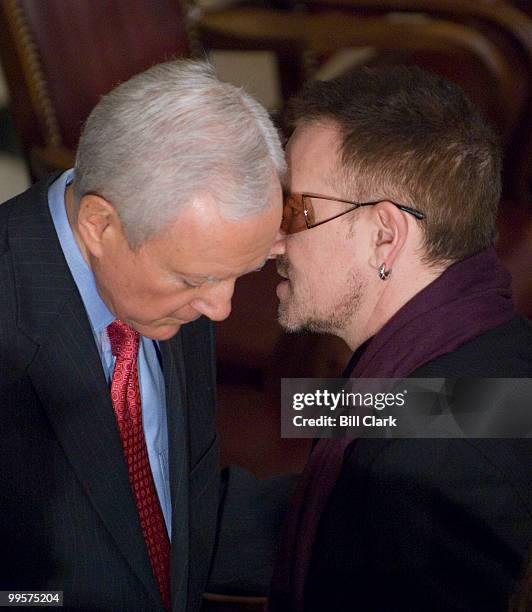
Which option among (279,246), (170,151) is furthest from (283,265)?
(170,151)

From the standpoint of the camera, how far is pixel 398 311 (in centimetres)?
151

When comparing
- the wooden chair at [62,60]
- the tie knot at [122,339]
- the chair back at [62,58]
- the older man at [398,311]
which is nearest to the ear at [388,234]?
the older man at [398,311]

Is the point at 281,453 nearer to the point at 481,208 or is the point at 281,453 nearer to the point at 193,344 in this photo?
the point at 193,344

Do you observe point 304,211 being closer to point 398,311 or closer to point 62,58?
point 398,311

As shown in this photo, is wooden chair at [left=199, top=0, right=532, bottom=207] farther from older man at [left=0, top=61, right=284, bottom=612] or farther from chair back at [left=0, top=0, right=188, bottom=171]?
older man at [left=0, top=61, right=284, bottom=612]

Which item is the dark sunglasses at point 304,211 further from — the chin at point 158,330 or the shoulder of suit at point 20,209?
the shoulder of suit at point 20,209

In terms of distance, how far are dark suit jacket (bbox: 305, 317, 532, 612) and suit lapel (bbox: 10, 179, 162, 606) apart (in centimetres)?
32

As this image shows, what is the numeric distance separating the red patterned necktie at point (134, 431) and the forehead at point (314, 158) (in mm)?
313

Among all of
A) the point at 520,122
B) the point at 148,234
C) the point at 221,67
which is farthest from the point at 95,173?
the point at 221,67

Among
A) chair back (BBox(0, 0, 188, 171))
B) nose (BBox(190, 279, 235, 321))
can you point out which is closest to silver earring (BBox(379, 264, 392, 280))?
nose (BBox(190, 279, 235, 321))

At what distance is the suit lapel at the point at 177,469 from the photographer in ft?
5.03

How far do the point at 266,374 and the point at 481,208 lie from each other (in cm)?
81

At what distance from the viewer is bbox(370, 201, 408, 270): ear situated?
57.7 inches

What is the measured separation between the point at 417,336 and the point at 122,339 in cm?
40
